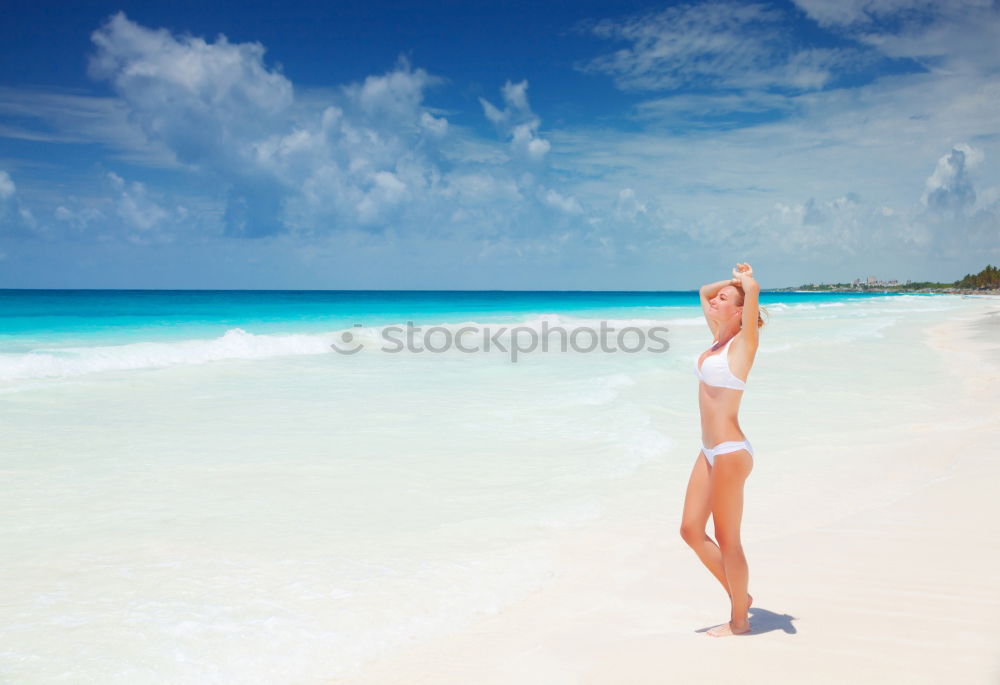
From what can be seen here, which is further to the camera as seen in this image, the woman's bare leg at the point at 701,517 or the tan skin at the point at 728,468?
the woman's bare leg at the point at 701,517

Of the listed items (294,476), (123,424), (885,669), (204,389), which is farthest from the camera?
(204,389)

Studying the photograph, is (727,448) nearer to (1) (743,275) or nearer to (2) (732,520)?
(2) (732,520)

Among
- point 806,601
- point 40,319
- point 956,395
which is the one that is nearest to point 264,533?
point 806,601

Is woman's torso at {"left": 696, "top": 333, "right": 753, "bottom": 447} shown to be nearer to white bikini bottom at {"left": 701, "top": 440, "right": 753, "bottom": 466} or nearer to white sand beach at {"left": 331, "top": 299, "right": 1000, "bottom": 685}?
white bikini bottom at {"left": 701, "top": 440, "right": 753, "bottom": 466}

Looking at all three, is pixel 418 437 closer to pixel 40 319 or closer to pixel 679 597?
pixel 679 597

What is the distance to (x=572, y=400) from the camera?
11.1 metres

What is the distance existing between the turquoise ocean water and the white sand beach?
15 cm

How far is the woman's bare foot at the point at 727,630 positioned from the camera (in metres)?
3.43

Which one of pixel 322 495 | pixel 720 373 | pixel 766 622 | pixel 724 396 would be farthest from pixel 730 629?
pixel 322 495

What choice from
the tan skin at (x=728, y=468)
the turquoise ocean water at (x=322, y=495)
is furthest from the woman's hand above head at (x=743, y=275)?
the turquoise ocean water at (x=322, y=495)

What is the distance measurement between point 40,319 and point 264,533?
43008 millimetres

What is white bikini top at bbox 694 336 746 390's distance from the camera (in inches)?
130

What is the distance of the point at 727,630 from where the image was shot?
11.3 feet

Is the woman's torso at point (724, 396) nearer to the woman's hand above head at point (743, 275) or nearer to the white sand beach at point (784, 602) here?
the woman's hand above head at point (743, 275)
